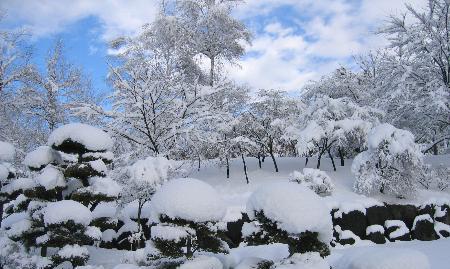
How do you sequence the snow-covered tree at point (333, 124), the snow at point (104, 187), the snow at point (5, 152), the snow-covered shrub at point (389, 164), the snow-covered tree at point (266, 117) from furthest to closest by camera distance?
1. the snow-covered tree at point (266, 117)
2. the snow-covered tree at point (333, 124)
3. the snow-covered shrub at point (389, 164)
4. the snow at point (5, 152)
5. the snow at point (104, 187)

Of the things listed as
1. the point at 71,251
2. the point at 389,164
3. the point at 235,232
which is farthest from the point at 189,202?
the point at 389,164

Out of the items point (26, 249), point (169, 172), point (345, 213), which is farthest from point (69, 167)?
point (345, 213)

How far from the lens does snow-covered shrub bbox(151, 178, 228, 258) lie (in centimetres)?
477

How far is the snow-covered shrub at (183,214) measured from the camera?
15.6ft

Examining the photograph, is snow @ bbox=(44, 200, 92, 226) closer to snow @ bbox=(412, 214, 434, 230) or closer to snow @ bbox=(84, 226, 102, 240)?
snow @ bbox=(84, 226, 102, 240)

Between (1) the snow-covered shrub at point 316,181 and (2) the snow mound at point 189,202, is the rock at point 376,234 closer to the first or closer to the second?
(1) the snow-covered shrub at point 316,181

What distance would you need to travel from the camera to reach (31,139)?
2139cm

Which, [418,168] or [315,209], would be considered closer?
[315,209]

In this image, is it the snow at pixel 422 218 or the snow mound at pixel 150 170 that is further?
the snow at pixel 422 218

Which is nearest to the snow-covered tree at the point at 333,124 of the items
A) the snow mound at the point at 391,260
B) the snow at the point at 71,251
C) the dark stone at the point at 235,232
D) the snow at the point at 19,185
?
the dark stone at the point at 235,232

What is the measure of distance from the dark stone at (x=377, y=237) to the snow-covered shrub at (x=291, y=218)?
303 inches

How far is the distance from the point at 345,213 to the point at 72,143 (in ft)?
26.1

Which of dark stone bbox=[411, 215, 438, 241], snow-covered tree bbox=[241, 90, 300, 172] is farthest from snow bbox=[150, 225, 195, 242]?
snow-covered tree bbox=[241, 90, 300, 172]

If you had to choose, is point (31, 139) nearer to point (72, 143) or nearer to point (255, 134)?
Answer: point (255, 134)
